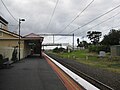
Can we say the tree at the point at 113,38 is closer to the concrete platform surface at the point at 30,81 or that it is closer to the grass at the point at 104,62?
the grass at the point at 104,62

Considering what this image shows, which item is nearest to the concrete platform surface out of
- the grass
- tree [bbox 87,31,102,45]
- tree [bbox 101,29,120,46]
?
the grass

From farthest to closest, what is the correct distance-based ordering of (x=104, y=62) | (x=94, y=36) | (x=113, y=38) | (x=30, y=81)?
(x=94, y=36)
(x=113, y=38)
(x=104, y=62)
(x=30, y=81)

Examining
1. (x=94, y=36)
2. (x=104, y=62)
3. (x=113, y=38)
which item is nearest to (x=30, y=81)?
(x=104, y=62)

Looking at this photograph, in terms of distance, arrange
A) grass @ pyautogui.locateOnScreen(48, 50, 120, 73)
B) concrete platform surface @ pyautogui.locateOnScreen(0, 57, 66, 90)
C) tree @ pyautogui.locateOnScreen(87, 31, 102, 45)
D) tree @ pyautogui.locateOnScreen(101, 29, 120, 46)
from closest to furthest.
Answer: concrete platform surface @ pyautogui.locateOnScreen(0, 57, 66, 90)
grass @ pyautogui.locateOnScreen(48, 50, 120, 73)
tree @ pyautogui.locateOnScreen(101, 29, 120, 46)
tree @ pyautogui.locateOnScreen(87, 31, 102, 45)

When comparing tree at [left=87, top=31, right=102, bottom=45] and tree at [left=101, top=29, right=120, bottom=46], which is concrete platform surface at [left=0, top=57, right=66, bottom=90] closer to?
tree at [left=101, top=29, right=120, bottom=46]

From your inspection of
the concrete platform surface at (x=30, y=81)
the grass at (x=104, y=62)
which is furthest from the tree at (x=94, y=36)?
the concrete platform surface at (x=30, y=81)

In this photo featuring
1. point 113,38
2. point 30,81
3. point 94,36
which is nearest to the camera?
point 30,81

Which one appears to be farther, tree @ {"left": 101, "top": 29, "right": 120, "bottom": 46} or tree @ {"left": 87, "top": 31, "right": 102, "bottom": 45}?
tree @ {"left": 87, "top": 31, "right": 102, "bottom": 45}

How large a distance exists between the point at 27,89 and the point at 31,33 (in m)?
60.0

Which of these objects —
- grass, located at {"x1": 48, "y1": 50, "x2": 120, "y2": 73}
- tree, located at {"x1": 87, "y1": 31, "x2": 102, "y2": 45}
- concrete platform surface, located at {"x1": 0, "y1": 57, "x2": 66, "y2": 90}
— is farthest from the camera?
tree, located at {"x1": 87, "y1": 31, "x2": 102, "y2": 45}

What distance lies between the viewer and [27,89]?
42.2 ft

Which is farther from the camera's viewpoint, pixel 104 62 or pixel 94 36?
pixel 94 36

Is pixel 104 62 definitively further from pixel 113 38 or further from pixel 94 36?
pixel 94 36

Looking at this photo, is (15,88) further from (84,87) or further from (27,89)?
(84,87)
